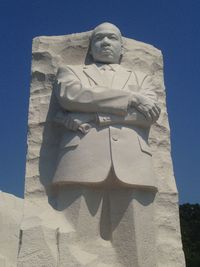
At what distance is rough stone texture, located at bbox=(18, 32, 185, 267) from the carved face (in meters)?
0.40

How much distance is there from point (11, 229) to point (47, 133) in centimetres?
313

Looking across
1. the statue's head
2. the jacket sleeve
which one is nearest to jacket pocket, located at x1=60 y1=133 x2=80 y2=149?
the jacket sleeve

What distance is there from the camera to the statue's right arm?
4.31 metres

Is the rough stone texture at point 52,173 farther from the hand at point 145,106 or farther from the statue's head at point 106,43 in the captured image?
the hand at point 145,106

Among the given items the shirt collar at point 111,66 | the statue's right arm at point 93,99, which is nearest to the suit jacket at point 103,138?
the statue's right arm at point 93,99

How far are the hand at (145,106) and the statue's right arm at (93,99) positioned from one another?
107mm

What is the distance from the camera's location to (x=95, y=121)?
14.3 ft

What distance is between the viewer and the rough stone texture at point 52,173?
399 centimetres

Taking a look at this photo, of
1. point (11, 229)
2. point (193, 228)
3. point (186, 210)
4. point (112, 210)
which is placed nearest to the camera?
point (112, 210)

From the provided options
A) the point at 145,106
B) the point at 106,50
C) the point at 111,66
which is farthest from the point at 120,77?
the point at 145,106

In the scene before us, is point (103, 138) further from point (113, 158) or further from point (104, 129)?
point (113, 158)

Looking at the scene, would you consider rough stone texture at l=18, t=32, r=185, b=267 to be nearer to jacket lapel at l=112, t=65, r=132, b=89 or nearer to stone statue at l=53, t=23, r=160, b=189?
stone statue at l=53, t=23, r=160, b=189

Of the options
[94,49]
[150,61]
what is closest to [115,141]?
[94,49]

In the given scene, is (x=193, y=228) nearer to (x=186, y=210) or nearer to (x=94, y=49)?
(x=186, y=210)
